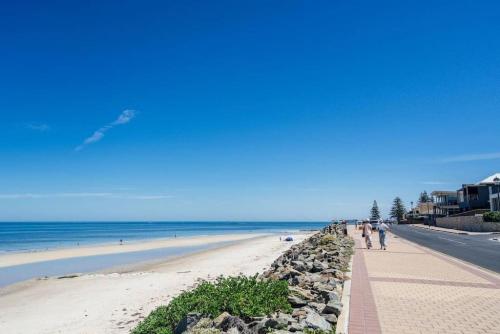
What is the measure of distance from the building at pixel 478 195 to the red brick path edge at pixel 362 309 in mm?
56058

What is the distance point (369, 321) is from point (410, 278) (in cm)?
577

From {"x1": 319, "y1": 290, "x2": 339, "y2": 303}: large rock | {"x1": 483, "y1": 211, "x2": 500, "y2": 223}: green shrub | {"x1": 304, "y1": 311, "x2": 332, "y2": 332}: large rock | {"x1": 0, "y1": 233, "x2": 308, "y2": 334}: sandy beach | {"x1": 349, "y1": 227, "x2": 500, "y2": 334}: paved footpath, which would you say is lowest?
{"x1": 0, "y1": 233, "x2": 308, "y2": 334}: sandy beach

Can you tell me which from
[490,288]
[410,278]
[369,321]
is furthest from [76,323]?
Answer: [490,288]

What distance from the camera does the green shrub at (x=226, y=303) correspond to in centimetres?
736

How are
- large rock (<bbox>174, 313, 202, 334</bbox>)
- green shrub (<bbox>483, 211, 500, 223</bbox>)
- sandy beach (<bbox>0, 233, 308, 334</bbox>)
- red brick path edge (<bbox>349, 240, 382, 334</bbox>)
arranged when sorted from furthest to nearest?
green shrub (<bbox>483, 211, 500, 223</bbox>) < sandy beach (<bbox>0, 233, 308, 334</bbox>) < large rock (<bbox>174, 313, 202, 334</bbox>) < red brick path edge (<bbox>349, 240, 382, 334</bbox>)

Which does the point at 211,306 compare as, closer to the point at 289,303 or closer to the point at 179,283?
the point at 289,303

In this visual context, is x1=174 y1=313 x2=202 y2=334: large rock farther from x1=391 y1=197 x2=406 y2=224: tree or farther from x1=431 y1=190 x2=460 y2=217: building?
x1=391 y1=197 x2=406 y2=224: tree

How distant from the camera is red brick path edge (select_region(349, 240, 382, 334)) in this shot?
→ 676 centimetres

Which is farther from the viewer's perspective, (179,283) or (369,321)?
(179,283)

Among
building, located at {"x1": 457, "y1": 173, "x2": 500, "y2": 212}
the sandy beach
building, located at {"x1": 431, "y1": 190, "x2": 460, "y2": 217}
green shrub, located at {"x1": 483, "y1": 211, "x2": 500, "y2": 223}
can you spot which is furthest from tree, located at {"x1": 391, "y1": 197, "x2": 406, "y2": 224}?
the sandy beach

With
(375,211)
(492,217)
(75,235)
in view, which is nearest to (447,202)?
(492,217)

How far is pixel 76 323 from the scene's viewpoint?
36.6 ft

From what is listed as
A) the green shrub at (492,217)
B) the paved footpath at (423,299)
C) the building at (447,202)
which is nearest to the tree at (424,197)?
the building at (447,202)

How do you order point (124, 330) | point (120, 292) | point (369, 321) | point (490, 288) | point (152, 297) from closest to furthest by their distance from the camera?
point (369, 321)
point (124, 330)
point (490, 288)
point (152, 297)
point (120, 292)
